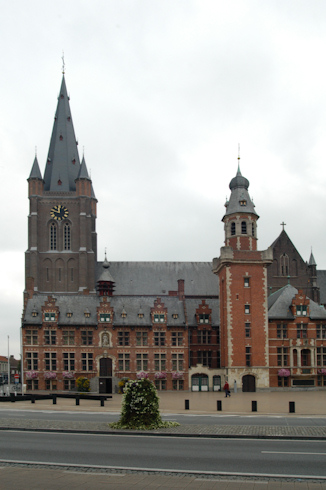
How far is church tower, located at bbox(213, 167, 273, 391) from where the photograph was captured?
70250 millimetres

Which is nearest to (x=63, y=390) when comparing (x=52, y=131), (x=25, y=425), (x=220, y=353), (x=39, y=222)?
(x=220, y=353)

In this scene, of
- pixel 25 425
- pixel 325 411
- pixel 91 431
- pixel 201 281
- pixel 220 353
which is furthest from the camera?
pixel 201 281

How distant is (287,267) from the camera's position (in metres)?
95.6

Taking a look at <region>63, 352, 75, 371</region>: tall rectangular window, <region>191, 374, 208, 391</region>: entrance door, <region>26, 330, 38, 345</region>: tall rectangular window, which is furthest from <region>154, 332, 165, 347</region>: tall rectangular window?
<region>26, 330, 38, 345</region>: tall rectangular window

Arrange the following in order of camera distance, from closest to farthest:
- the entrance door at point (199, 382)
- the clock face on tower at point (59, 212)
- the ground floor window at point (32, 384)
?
1. the entrance door at point (199, 382)
2. the ground floor window at point (32, 384)
3. the clock face on tower at point (59, 212)

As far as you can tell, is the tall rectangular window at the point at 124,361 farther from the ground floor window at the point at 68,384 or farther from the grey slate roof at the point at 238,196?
the grey slate roof at the point at 238,196

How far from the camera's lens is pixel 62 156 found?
349 feet

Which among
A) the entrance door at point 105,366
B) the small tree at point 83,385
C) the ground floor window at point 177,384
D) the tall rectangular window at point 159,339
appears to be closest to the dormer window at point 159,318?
the tall rectangular window at point 159,339

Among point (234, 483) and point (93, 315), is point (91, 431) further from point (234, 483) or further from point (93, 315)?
point (93, 315)

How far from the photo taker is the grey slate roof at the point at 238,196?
74.4m

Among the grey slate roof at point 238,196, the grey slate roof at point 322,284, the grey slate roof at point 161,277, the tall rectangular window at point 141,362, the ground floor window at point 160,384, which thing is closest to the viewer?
the ground floor window at point 160,384

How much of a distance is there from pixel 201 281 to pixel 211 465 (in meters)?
85.7

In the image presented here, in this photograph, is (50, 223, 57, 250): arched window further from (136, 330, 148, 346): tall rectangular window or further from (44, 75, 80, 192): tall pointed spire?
(136, 330, 148, 346): tall rectangular window

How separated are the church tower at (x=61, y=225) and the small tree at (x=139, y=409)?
7140 centimetres
